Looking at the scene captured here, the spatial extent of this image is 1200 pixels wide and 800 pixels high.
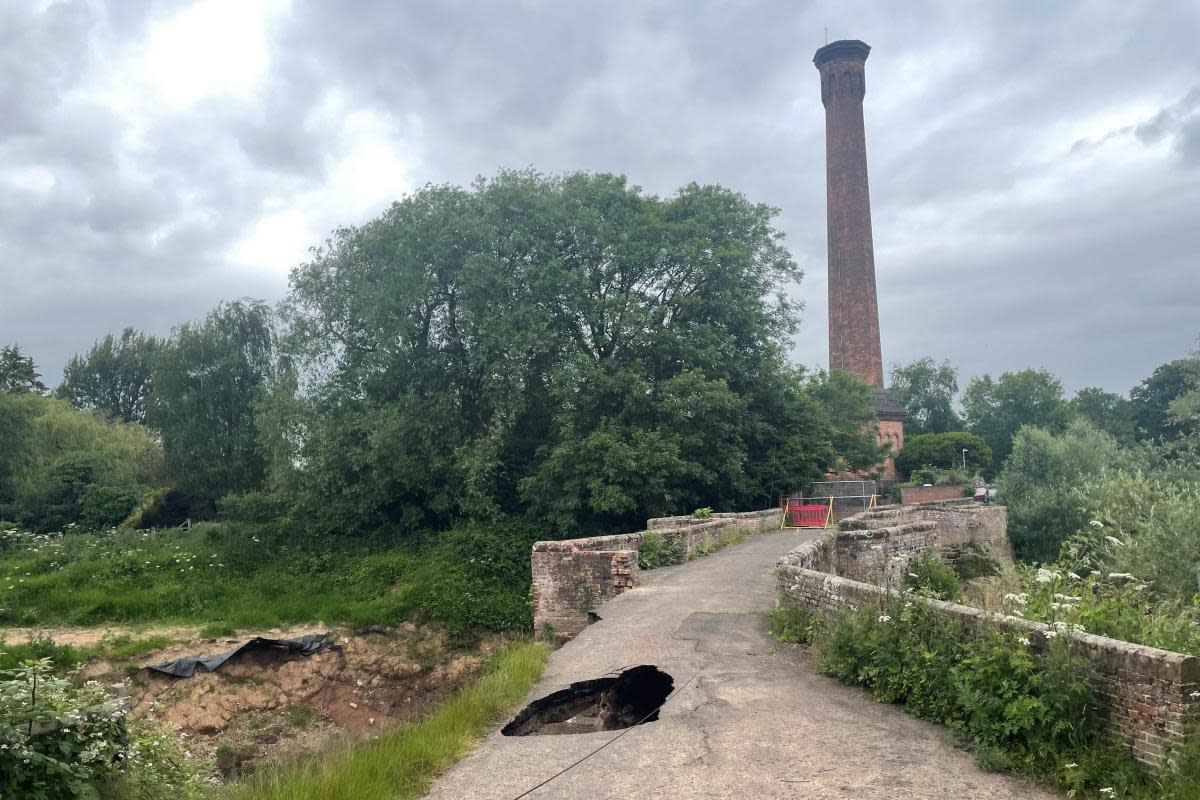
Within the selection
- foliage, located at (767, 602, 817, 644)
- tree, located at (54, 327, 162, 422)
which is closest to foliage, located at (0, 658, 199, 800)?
foliage, located at (767, 602, 817, 644)

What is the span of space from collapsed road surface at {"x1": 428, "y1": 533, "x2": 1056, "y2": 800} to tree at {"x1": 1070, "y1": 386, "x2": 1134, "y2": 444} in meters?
59.4

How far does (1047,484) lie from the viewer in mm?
31875

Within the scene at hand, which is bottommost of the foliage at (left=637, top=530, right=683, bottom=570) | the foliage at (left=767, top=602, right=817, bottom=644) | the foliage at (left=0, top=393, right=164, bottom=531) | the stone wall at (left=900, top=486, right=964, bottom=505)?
the foliage at (left=767, top=602, right=817, bottom=644)

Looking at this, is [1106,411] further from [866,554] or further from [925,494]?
[866,554]

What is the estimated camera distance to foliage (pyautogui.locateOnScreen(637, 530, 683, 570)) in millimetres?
15457

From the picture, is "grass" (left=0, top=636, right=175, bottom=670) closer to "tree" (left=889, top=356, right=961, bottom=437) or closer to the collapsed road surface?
the collapsed road surface

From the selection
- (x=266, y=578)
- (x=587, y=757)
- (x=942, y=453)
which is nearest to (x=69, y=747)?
(x=587, y=757)

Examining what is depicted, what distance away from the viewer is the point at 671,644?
30.6 ft

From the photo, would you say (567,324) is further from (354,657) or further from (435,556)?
(354,657)

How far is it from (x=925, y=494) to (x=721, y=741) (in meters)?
35.6

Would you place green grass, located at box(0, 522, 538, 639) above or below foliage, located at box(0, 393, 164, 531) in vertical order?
below

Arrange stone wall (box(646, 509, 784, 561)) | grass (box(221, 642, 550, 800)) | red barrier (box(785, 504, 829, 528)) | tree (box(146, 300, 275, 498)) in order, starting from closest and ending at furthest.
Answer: grass (box(221, 642, 550, 800)), stone wall (box(646, 509, 784, 561)), red barrier (box(785, 504, 829, 528)), tree (box(146, 300, 275, 498))

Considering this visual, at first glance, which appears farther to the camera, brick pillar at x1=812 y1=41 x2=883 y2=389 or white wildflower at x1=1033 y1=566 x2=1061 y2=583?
brick pillar at x1=812 y1=41 x2=883 y2=389

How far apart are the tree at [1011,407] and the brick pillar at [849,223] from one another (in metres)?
22.4
